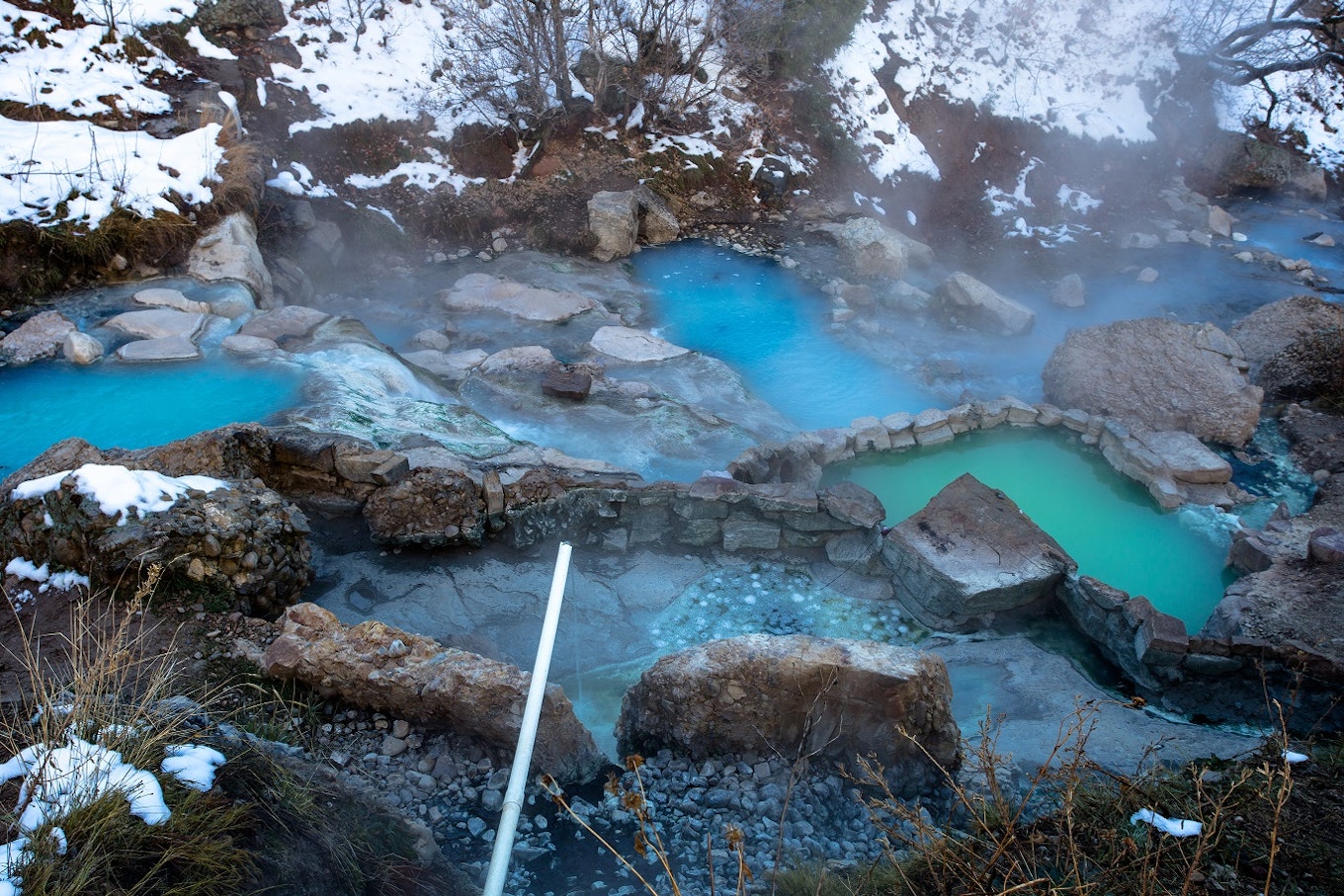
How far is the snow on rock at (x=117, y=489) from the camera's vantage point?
419cm

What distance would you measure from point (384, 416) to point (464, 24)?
7.68 m

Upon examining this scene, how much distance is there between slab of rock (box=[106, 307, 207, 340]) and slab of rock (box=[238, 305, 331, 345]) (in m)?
0.39

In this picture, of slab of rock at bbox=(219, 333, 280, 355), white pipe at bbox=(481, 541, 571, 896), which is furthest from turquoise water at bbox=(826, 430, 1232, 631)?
slab of rock at bbox=(219, 333, 280, 355)

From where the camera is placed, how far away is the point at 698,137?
39.8 feet

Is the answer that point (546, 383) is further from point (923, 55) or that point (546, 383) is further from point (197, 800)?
point (923, 55)

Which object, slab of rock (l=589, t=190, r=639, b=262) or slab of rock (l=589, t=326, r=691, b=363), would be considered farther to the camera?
slab of rock (l=589, t=190, r=639, b=262)

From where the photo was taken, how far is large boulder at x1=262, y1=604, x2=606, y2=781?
354 cm

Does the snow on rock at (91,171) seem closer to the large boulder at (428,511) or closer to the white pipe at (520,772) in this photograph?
the large boulder at (428,511)

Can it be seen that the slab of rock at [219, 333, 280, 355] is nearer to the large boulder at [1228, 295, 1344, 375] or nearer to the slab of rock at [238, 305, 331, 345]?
the slab of rock at [238, 305, 331, 345]

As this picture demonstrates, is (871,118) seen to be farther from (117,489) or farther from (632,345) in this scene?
(117,489)

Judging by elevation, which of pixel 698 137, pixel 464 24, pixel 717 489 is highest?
pixel 464 24

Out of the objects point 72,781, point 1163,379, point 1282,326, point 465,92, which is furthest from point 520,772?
point 465,92

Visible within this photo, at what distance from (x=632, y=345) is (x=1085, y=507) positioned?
14.2ft

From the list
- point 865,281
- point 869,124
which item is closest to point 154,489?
point 865,281
